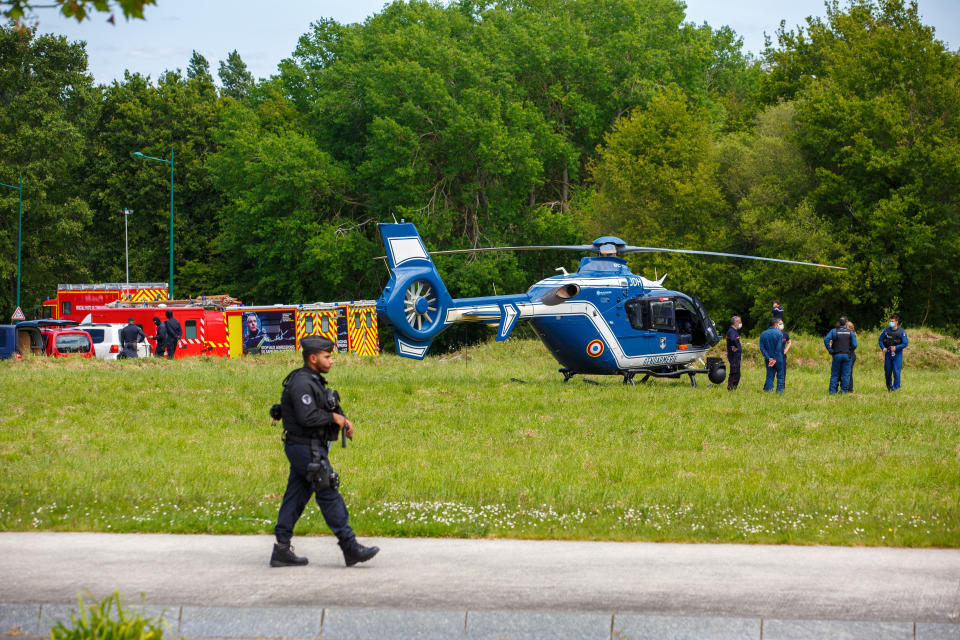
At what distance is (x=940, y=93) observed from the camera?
129 feet

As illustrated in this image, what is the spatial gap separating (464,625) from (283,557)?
191 centimetres

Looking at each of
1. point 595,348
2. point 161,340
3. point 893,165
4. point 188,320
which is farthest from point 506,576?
point 893,165

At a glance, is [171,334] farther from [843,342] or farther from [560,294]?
[843,342]

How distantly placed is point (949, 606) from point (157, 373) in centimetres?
2014

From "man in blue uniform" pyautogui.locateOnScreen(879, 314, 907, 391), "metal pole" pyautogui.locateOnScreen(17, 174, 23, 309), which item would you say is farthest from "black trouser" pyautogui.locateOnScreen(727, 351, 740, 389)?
"metal pole" pyautogui.locateOnScreen(17, 174, 23, 309)

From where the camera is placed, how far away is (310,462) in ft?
24.8

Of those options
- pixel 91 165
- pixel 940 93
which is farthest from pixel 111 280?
pixel 940 93

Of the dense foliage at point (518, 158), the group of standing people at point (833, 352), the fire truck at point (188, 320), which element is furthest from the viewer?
the dense foliage at point (518, 158)

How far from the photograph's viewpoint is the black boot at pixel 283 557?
766 centimetres

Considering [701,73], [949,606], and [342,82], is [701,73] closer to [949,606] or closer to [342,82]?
[342,82]

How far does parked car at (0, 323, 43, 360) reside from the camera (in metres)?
29.4

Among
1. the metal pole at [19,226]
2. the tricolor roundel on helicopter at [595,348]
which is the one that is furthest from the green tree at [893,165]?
the metal pole at [19,226]

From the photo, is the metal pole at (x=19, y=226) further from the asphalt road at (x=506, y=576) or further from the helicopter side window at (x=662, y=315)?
the asphalt road at (x=506, y=576)

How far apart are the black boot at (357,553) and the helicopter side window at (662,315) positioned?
15605 millimetres
